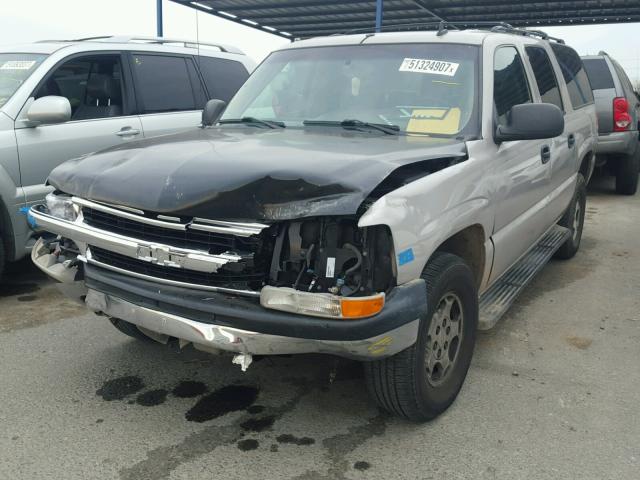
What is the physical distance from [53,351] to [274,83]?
2197mm

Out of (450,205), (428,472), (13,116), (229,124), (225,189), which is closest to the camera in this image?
(225,189)

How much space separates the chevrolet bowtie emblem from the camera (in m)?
2.60

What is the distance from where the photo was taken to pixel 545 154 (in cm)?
436

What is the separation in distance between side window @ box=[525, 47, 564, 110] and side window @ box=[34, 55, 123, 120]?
3508mm

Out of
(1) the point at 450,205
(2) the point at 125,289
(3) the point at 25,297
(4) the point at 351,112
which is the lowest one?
(3) the point at 25,297

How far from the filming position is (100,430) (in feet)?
9.75

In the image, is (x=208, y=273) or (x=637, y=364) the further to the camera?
(x=637, y=364)

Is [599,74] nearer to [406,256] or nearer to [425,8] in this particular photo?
[425,8]

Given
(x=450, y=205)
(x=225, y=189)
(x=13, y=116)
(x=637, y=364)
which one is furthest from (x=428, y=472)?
(x=13, y=116)

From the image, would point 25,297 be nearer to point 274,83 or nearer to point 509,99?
point 274,83

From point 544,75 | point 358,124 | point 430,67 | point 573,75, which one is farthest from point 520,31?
point 358,124

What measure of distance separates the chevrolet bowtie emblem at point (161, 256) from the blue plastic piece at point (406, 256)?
2.88ft

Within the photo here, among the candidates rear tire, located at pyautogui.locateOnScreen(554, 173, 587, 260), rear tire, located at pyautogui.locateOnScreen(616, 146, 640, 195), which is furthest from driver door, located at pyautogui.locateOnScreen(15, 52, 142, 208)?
rear tire, located at pyautogui.locateOnScreen(616, 146, 640, 195)

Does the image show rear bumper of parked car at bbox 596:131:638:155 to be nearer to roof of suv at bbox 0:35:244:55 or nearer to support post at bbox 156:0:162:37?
roof of suv at bbox 0:35:244:55
